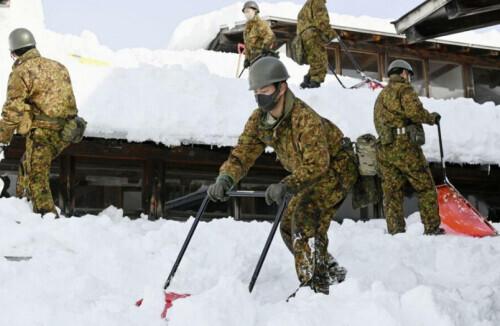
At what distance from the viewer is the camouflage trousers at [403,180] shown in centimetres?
645

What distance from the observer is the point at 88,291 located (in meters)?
3.88

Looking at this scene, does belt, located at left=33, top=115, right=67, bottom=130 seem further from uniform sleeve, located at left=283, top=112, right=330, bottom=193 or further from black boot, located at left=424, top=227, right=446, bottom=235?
black boot, located at left=424, top=227, right=446, bottom=235

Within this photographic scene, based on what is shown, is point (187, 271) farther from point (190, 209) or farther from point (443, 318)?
point (190, 209)

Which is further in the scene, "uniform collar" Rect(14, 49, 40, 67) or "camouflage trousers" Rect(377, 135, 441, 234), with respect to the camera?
"camouflage trousers" Rect(377, 135, 441, 234)

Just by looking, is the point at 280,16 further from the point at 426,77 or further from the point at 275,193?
the point at 275,193

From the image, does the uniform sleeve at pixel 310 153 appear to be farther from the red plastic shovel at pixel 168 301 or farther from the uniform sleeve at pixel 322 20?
the uniform sleeve at pixel 322 20

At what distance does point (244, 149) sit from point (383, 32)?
34.8ft

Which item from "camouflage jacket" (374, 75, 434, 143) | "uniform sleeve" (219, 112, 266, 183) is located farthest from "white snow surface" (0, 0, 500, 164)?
"uniform sleeve" (219, 112, 266, 183)

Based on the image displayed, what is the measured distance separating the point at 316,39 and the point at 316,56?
1.02 feet

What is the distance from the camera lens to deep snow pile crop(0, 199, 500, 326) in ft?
10.0

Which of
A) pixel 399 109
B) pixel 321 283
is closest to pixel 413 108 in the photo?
pixel 399 109

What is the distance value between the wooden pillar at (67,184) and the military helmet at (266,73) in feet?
17.4

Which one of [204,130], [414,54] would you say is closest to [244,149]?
[204,130]

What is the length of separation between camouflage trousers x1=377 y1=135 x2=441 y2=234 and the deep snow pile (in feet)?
0.95
